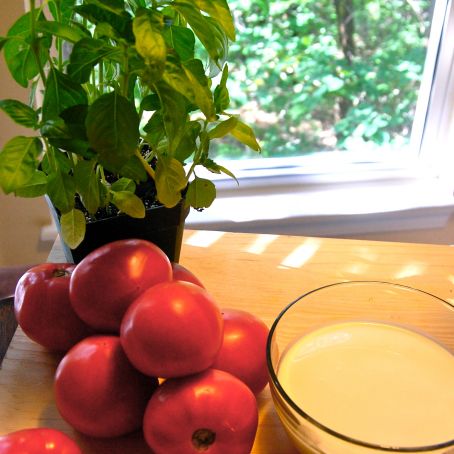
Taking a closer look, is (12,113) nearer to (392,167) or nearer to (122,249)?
(122,249)

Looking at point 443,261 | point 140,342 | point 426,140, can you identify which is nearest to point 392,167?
point 426,140

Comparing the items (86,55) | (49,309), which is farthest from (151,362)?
(86,55)

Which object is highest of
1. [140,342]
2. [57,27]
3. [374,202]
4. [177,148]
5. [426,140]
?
[57,27]

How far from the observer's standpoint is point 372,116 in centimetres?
139

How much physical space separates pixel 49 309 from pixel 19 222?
62cm

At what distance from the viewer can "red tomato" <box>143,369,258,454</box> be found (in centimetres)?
47

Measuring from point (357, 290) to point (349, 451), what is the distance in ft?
0.76

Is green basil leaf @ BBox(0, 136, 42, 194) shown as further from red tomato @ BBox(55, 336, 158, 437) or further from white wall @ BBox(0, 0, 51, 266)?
white wall @ BBox(0, 0, 51, 266)

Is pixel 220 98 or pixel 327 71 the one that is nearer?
pixel 220 98

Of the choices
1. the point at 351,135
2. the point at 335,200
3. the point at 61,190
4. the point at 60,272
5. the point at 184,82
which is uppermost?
the point at 184,82

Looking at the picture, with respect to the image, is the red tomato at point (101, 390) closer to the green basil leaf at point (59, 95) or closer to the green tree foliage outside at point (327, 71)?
the green basil leaf at point (59, 95)

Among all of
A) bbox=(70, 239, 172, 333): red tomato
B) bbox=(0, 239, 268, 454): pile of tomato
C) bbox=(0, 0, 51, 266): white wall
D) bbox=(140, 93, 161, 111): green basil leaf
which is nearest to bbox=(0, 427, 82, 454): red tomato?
Answer: bbox=(0, 239, 268, 454): pile of tomato

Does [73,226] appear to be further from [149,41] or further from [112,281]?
[149,41]

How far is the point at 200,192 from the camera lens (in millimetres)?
622
